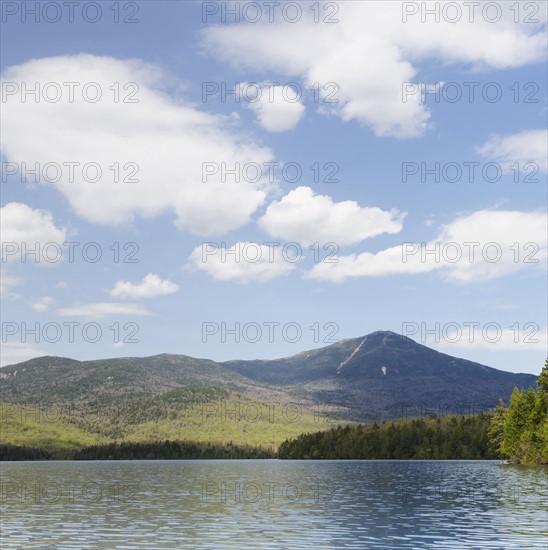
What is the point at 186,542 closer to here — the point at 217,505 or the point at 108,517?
the point at 108,517

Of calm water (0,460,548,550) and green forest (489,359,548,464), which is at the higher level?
green forest (489,359,548,464)

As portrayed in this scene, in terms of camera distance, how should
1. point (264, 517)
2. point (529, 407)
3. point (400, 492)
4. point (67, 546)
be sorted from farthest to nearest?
point (529, 407), point (400, 492), point (264, 517), point (67, 546)

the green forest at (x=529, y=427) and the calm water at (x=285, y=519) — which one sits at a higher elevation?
the green forest at (x=529, y=427)

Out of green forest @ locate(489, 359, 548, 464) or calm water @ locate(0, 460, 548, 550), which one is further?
green forest @ locate(489, 359, 548, 464)

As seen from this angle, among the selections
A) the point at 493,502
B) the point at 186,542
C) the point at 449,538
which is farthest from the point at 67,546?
the point at 493,502

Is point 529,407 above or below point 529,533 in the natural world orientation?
above

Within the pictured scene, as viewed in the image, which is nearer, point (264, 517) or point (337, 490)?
point (264, 517)

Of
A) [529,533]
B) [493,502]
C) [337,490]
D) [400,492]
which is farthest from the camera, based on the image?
[337,490]

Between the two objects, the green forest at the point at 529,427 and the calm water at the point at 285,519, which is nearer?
the calm water at the point at 285,519

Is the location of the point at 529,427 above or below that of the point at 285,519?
above

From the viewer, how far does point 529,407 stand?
17988 centimetres

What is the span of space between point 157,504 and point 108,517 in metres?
16.0

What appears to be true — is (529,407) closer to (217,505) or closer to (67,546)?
(217,505)

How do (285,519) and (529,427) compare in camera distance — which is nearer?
(285,519)
